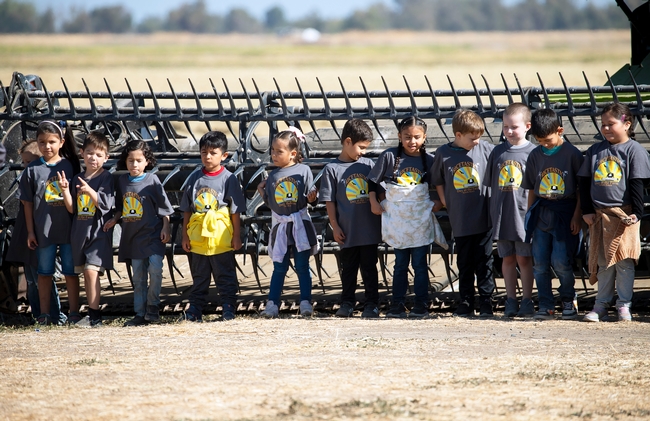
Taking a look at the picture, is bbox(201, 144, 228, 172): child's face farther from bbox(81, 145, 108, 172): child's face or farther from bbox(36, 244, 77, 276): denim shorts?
bbox(36, 244, 77, 276): denim shorts

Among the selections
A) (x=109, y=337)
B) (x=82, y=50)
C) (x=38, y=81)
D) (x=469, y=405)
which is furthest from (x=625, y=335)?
(x=82, y=50)

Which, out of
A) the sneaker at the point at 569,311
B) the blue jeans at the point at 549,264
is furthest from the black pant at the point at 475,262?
the sneaker at the point at 569,311

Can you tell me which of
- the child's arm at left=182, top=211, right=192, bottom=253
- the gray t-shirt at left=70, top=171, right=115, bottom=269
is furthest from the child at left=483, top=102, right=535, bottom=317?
the gray t-shirt at left=70, top=171, right=115, bottom=269

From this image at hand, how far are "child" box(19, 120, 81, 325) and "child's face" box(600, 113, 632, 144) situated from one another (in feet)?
13.5

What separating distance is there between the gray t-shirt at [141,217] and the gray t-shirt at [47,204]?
498 mm

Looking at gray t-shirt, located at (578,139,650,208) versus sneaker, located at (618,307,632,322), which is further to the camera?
sneaker, located at (618,307,632,322)

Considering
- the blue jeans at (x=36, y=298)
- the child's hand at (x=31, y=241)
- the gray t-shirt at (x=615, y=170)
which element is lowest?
the blue jeans at (x=36, y=298)

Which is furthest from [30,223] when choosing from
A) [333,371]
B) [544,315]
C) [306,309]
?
→ [544,315]

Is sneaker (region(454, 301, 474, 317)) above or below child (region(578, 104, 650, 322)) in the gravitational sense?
below

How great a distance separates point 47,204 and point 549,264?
3.92m

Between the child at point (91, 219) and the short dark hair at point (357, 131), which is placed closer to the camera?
the short dark hair at point (357, 131)

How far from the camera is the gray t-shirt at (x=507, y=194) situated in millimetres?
6309

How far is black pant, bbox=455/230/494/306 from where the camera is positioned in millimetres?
6531

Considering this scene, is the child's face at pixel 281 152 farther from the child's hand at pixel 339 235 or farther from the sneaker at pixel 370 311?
the sneaker at pixel 370 311
